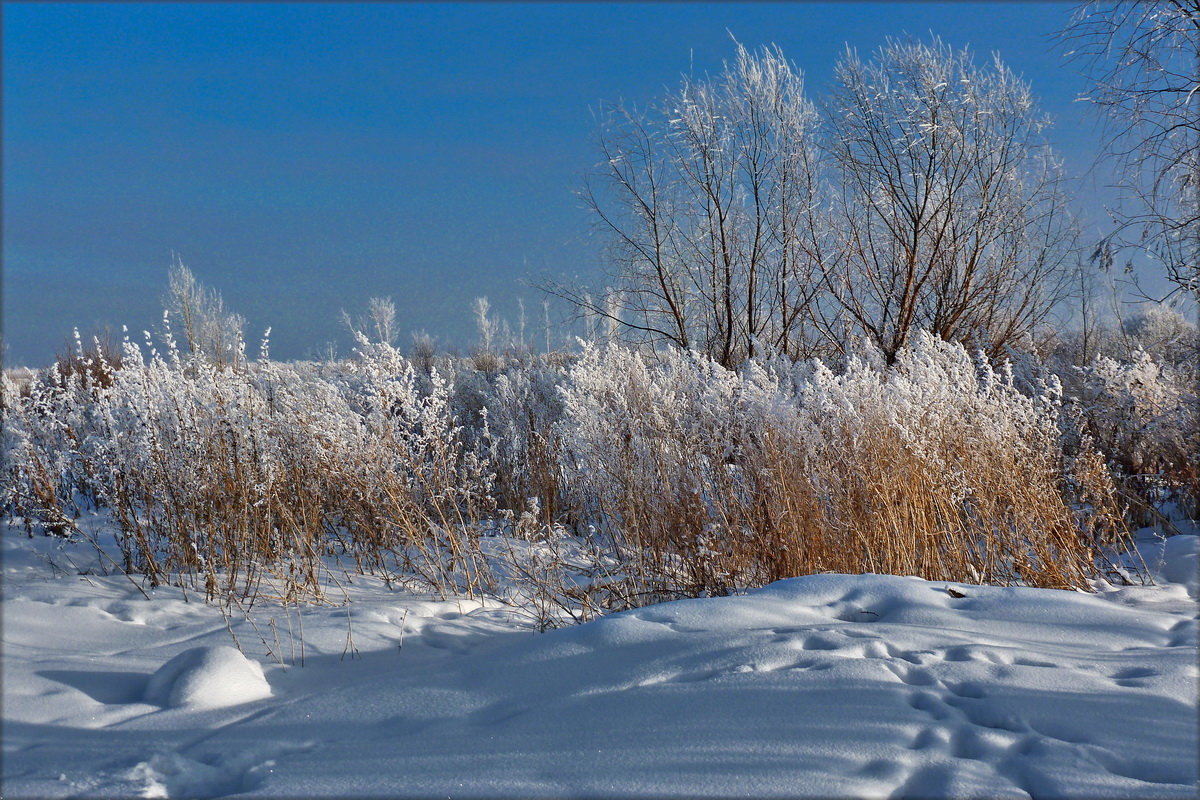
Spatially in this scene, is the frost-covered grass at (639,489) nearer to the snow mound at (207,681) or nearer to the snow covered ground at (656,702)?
the snow covered ground at (656,702)

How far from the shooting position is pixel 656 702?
202cm

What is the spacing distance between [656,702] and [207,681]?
1481 millimetres

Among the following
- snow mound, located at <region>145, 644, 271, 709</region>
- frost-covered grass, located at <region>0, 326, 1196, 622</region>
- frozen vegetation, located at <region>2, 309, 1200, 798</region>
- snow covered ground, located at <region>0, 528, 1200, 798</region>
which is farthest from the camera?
frost-covered grass, located at <region>0, 326, 1196, 622</region>

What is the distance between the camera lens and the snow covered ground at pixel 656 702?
5.54 feet

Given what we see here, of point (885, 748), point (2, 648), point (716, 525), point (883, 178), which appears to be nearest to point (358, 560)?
point (2, 648)

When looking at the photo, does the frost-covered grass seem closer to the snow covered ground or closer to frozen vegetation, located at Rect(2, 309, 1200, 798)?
frozen vegetation, located at Rect(2, 309, 1200, 798)

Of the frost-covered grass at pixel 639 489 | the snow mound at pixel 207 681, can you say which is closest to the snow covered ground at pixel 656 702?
the snow mound at pixel 207 681

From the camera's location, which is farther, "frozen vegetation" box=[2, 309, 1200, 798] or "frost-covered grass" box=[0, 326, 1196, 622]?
"frost-covered grass" box=[0, 326, 1196, 622]

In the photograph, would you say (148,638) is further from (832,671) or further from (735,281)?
(735,281)

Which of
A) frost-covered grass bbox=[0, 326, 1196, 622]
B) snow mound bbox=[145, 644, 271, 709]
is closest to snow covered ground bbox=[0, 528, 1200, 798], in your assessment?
snow mound bbox=[145, 644, 271, 709]

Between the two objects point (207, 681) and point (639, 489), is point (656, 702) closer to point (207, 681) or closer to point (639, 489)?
point (207, 681)

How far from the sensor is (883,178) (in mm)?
10594

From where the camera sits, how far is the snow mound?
7.72ft

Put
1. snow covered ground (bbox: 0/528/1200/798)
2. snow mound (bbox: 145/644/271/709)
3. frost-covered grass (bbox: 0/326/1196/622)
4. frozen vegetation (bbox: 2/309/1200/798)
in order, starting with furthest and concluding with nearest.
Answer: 1. frost-covered grass (bbox: 0/326/1196/622)
2. snow mound (bbox: 145/644/271/709)
3. frozen vegetation (bbox: 2/309/1200/798)
4. snow covered ground (bbox: 0/528/1200/798)
